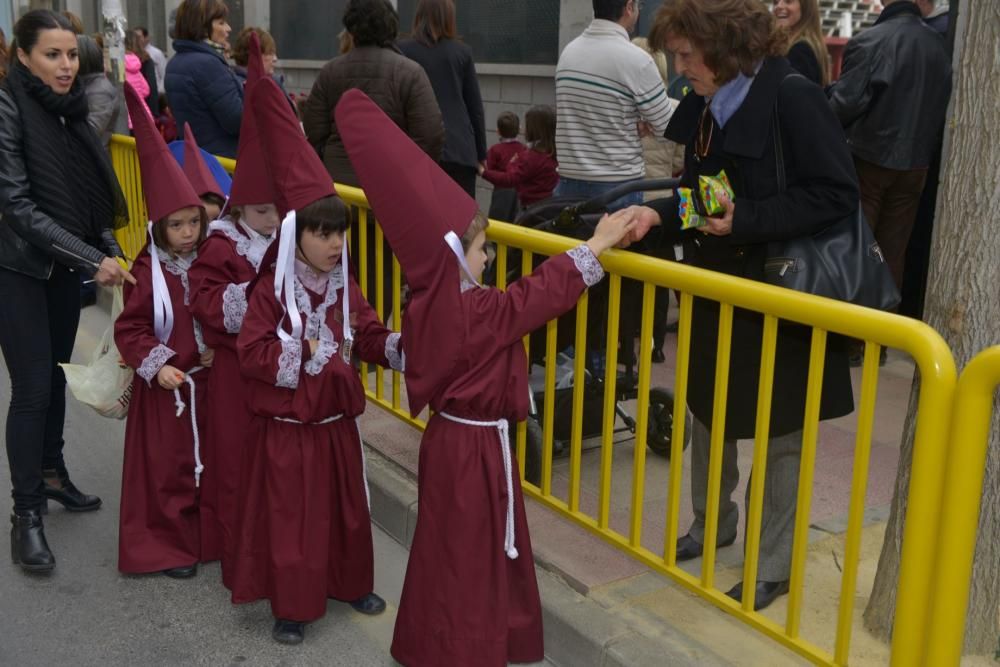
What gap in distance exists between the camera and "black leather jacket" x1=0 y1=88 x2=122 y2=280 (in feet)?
13.2

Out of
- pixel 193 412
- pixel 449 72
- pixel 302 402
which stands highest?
pixel 449 72

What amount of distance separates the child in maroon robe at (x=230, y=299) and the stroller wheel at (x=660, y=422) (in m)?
1.77

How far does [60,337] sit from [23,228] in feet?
2.01

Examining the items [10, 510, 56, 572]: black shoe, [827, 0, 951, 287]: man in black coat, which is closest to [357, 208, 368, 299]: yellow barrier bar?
[10, 510, 56, 572]: black shoe

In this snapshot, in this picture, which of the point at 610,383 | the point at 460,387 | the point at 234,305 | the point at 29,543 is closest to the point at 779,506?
the point at 610,383

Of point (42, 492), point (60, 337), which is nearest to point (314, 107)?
point (60, 337)

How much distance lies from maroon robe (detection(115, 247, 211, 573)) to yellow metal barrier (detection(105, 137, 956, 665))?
3.82ft

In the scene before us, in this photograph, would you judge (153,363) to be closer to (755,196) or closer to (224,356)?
(224,356)

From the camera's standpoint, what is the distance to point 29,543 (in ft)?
13.7

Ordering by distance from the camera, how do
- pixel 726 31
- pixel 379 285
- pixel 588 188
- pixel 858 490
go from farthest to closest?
pixel 588 188
pixel 379 285
pixel 726 31
pixel 858 490

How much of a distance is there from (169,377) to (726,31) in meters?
2.14

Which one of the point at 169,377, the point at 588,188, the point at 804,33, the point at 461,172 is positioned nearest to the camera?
the point at 169,377

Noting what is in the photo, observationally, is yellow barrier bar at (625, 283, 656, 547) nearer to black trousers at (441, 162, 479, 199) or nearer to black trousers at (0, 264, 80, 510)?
black trousers at (0, 264, 80, 510)

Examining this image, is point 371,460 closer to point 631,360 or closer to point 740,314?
point 631,360
